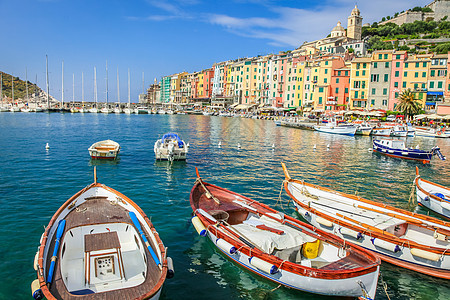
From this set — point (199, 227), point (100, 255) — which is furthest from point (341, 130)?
point (100, 255)

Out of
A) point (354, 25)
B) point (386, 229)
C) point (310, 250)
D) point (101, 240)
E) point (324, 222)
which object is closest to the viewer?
point (101, 240)

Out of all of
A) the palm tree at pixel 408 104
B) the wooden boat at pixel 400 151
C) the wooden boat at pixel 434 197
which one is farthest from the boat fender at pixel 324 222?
the palm tree at pixel 408 104

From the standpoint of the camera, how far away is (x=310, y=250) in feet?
33.4

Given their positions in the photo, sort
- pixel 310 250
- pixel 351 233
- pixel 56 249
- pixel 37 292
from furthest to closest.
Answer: pixel 351 233 < pixel 310 250 < pixel 56 249 < pixel 37 292

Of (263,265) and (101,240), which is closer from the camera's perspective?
(263,265)

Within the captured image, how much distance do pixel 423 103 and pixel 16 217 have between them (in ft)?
244

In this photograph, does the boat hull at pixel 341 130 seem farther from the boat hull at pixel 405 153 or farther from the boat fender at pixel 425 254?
the boat fender at pixel 425 254

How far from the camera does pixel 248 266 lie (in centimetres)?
1016

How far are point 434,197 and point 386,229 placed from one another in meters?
6.04

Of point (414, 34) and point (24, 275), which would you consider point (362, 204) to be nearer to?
point (24, 275)

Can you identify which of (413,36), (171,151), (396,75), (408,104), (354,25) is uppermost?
(354,25)

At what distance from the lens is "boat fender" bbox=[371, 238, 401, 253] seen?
10.9 meters

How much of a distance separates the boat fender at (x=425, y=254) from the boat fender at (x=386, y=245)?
458 mm

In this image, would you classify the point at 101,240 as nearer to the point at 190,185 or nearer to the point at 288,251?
the point at 288,251
